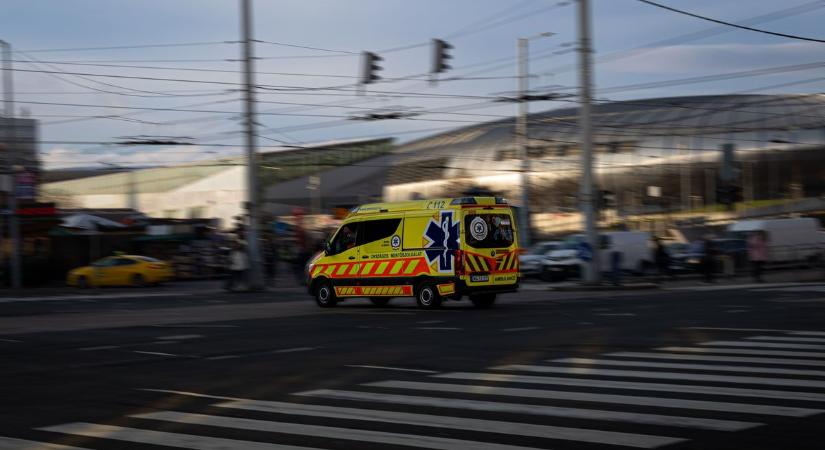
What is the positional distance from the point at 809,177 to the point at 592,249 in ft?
176

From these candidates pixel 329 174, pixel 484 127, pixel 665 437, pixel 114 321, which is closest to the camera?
pixel 665 437

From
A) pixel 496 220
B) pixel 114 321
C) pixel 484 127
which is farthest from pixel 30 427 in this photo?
pixel 484 127

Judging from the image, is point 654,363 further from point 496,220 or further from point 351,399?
point 496,220

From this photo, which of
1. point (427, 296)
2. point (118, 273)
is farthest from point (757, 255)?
point (118, 273)

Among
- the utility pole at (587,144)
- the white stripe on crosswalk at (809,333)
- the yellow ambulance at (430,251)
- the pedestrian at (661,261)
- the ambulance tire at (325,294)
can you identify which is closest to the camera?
the white stripe on crosswalk at (809,333)

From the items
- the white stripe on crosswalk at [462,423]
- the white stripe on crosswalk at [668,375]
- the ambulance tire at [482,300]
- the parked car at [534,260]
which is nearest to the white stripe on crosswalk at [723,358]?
the white stripe on crosswalk at [668,375]

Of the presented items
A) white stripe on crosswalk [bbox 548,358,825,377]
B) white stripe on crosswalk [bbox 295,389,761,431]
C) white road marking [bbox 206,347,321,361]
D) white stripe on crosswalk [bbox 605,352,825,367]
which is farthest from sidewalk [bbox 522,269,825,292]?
white stripe on crosswalk [bbox 295,389,761,431]

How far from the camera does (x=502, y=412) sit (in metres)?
8.10

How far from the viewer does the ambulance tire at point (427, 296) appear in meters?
22.2

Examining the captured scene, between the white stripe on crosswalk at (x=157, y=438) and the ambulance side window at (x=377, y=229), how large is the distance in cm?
1521

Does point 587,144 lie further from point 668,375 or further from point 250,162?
point 668,375

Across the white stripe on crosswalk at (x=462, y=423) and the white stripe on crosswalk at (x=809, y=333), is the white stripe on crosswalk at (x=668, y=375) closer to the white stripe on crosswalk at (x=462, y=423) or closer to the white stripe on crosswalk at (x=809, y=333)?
the white stripe on crosswalk at (x=462, y=423)

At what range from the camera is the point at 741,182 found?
8088 centimetres

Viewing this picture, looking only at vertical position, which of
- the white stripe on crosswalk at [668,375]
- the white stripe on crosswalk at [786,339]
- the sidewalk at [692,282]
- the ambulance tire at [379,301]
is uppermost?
the white stripe on crosswalk at [668,375]
